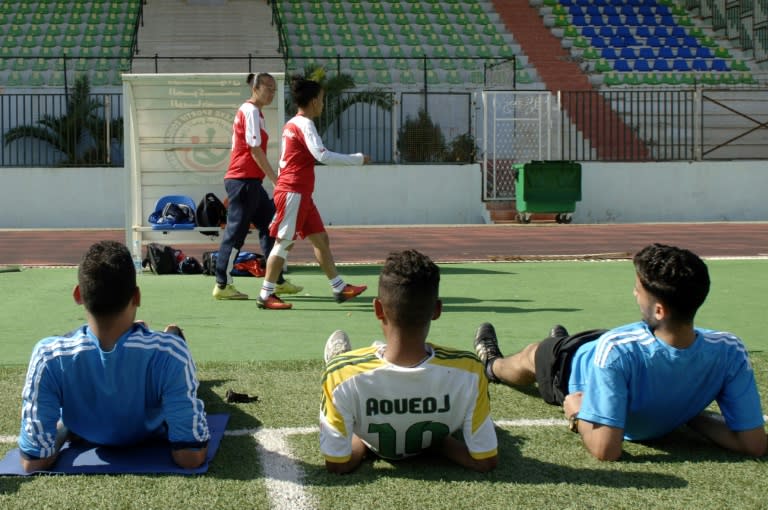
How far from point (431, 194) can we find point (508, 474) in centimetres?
2153

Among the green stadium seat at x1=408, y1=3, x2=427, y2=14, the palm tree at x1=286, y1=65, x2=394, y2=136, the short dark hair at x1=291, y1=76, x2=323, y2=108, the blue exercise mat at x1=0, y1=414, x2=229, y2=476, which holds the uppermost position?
the green stadium seat at x1=408, y1=3, x2=427, y2=14

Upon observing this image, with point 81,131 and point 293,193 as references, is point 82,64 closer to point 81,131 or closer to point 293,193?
point 81,131

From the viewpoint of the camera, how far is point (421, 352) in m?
3.69

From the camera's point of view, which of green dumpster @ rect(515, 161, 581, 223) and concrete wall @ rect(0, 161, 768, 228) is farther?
green dumpster @ rect(515, 161, 581, 223)

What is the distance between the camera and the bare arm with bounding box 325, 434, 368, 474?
12.3 feet

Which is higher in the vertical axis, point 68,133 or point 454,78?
point 454,78

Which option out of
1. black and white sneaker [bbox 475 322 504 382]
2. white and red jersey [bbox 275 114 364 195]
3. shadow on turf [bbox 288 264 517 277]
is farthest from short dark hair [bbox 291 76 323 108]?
shadow on turf [bbox 288 264 517 277]

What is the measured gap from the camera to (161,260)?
38.3 feet

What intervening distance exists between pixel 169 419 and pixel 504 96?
23.6m

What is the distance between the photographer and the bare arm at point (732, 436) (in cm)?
396

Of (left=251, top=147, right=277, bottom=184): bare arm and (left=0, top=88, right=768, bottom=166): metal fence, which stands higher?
(left=0, top=88, right=768, bottom=166): metal fence

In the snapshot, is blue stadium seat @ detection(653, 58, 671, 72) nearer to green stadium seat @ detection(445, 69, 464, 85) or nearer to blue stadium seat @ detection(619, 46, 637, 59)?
blue stadium seat @ detection(619, 46, 637, 59)

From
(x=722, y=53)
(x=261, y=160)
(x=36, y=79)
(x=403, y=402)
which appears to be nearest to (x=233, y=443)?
(x=403, y=402)

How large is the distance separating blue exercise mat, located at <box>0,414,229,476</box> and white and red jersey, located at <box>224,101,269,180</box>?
5265 mm
